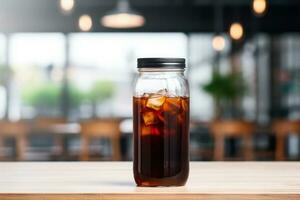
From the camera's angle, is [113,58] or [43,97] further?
[113,58]

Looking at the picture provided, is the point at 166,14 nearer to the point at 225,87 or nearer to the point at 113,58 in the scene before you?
the point at 113,58

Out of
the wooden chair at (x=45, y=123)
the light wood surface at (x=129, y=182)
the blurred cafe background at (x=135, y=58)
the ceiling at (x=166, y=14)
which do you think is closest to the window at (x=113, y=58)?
the blurred cafe background at (x=135, y=58)

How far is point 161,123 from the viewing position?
125cm

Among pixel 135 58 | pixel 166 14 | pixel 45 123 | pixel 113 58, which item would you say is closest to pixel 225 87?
pixel 135 58

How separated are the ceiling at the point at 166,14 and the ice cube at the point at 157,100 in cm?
820

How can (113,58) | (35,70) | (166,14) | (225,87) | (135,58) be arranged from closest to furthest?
(225,87) < (135,58) < (166,14) < (35,70) < (113,58)

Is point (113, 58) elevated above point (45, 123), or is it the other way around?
point (113, 58)

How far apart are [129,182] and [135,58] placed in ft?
25.9

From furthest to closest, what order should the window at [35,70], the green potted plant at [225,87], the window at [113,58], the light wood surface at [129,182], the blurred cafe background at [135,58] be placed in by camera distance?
1. the window at [113,58]
2. the window at [35,70]
3. the blurred cafe background at [135,58]
4. the green potted plant at [225,87]
5. the light wood surface at [129,182]

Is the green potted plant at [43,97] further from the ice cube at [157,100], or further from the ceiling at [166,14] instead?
the ice cube at [157,100]

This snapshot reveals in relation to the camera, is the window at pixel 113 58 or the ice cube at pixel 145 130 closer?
the ice cube at pixel 145 130

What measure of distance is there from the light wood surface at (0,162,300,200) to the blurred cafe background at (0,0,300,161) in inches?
272

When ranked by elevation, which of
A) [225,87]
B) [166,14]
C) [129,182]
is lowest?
[225,87]

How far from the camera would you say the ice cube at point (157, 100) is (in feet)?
4.10
